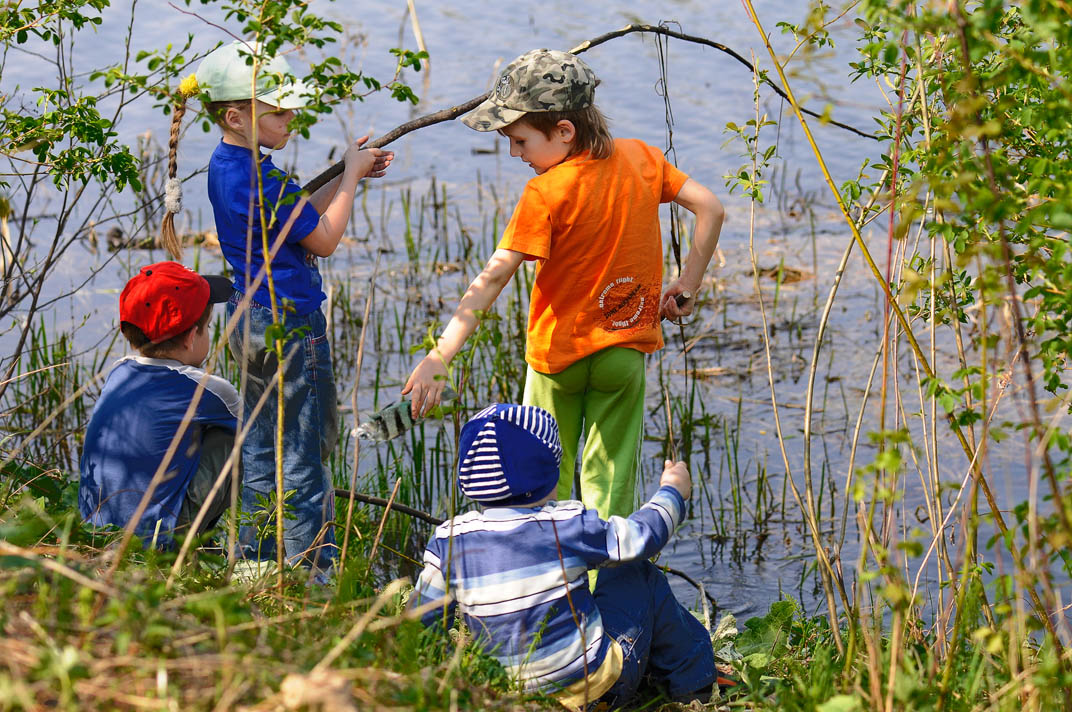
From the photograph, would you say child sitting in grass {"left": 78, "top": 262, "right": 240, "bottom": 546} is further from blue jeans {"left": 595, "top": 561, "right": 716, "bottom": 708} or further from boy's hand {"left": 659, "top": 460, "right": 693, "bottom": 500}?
boy's hand {"left": 659, "top": 460, "right": 693, "bottom": 500}

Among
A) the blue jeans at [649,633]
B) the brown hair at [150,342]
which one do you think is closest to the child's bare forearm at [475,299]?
the blue jeans at [649,633]

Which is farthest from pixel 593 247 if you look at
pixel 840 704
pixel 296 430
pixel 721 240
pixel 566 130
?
pixel 721 240

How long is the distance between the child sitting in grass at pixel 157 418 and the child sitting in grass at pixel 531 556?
96cm

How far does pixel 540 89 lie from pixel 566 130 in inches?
5.9

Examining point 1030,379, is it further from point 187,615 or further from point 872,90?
point 872,90

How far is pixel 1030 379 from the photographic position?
6.98ft

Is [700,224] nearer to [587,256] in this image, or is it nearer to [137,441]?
[587,256]

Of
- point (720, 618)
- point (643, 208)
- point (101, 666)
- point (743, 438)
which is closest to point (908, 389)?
point (743, 438)

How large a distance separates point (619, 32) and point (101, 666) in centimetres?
237

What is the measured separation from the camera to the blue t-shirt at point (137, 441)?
337 centimetres

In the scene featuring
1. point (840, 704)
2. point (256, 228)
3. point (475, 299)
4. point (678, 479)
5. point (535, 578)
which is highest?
point (256, 228)

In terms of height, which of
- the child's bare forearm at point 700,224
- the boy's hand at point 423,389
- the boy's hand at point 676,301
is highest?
the child's bare forearm at point 700,224

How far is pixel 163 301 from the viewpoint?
3.43 meters

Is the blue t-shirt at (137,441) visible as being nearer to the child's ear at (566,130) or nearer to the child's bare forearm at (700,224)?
the child's ear at (566,130)
